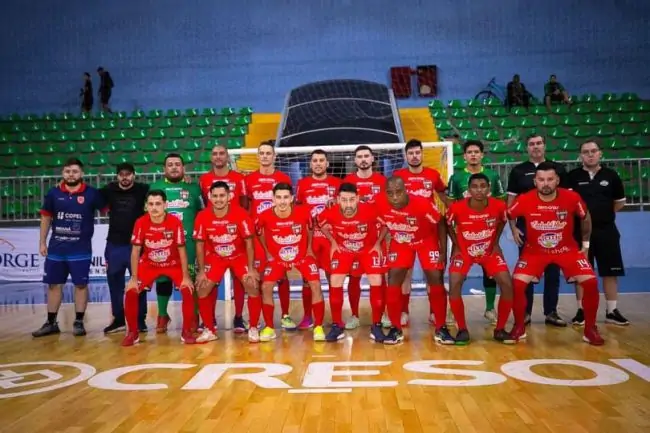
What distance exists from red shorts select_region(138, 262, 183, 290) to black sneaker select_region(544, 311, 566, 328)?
3733mm

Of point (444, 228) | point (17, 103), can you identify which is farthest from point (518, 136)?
point (17, 103)

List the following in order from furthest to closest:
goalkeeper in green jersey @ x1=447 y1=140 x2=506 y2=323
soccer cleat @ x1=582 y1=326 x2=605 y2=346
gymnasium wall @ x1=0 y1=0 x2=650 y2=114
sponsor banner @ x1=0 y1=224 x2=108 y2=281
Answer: gymnasium wall @ x1=0 y1=0 x2=650 y2=114 → sponsor banner @ x1=0 y1=224 x2=108 y2=281 → goalkeeper in green jersey @ x1=447 y1=140 x2=506 y2=323 → soccer cleat @ x1=582 y1=326 x2=605 y2=346

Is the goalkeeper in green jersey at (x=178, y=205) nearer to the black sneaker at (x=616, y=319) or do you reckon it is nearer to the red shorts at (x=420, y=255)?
the red shorts at (x=420, y=255)

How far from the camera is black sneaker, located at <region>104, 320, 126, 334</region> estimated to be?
6391 millimetres

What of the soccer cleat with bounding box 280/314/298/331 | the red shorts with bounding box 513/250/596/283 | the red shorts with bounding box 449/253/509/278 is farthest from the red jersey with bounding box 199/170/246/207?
the red shorts with bounding box 513/250/596/283

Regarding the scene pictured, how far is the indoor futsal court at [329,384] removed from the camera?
3275mm

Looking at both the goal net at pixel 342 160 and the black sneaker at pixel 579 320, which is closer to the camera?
the black sneaker at pixel 579 320

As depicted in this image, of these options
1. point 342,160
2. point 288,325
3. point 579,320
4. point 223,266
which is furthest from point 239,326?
point 342,160

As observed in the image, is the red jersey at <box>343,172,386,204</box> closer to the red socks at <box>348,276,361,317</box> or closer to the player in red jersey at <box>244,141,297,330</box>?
the player in red jersey at <box>244,141,297,330</box>

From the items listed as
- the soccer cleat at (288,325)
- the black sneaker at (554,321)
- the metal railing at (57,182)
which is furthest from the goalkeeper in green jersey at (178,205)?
the metal railing at (57,182)

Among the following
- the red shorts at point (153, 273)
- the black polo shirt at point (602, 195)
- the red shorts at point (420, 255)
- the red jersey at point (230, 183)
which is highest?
the red jersey at point (230, 183)

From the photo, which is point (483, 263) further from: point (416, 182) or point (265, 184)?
point (265, 184)

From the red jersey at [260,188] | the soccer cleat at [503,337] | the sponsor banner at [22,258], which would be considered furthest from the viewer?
the sponsor banner at [22,258]

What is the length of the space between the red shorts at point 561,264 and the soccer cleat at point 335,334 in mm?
1698
